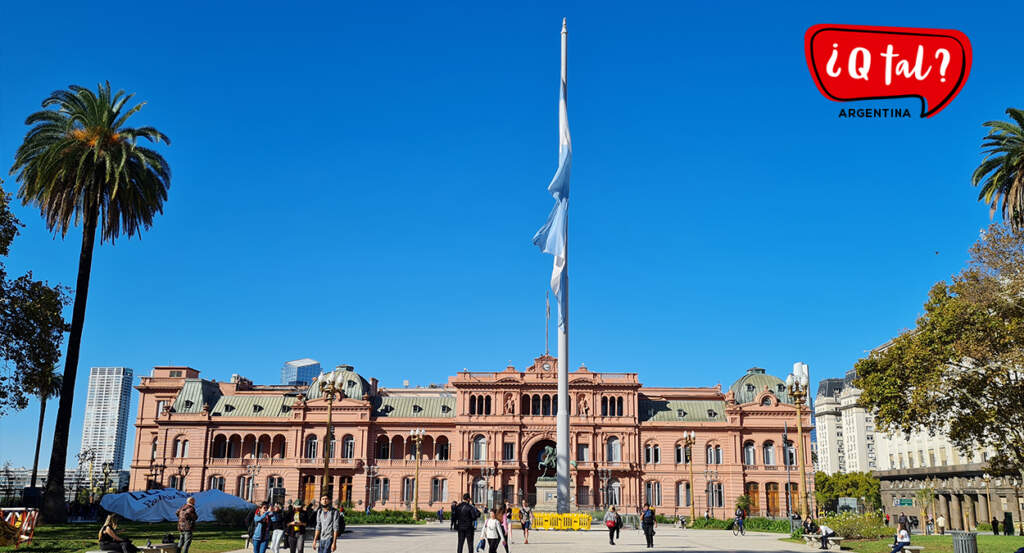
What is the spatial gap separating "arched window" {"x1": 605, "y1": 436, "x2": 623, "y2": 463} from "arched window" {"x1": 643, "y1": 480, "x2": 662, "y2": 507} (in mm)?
3601

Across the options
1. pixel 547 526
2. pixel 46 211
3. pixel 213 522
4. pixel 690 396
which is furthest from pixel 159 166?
pixel 690 396

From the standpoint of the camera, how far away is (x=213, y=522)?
43562mm

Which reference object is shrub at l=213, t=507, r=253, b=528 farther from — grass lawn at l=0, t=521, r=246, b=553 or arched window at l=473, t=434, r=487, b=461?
arched window at l=473, t=434, r=487, b=461

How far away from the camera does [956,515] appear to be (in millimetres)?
67625

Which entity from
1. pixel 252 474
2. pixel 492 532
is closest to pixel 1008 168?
pixel 492 532

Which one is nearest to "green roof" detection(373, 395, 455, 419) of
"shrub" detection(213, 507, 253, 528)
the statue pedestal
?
the statue pedestal

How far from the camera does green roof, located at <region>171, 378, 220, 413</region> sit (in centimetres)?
8256

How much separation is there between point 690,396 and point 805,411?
1193cm

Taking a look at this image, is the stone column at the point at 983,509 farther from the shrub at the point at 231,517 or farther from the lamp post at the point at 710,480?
the shrub at the point at 231,517

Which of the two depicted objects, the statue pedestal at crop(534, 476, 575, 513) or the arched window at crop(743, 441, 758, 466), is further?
the arched window at crop(743, 441, 758, 466)

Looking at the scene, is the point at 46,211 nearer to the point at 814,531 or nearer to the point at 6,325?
the point at 6,325

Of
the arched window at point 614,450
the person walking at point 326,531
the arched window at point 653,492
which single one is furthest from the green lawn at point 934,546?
the arched window at point 614,450

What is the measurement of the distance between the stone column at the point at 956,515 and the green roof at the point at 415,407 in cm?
4597

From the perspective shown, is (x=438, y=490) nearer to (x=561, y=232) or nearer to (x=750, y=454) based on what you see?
(x=750, y=454)
